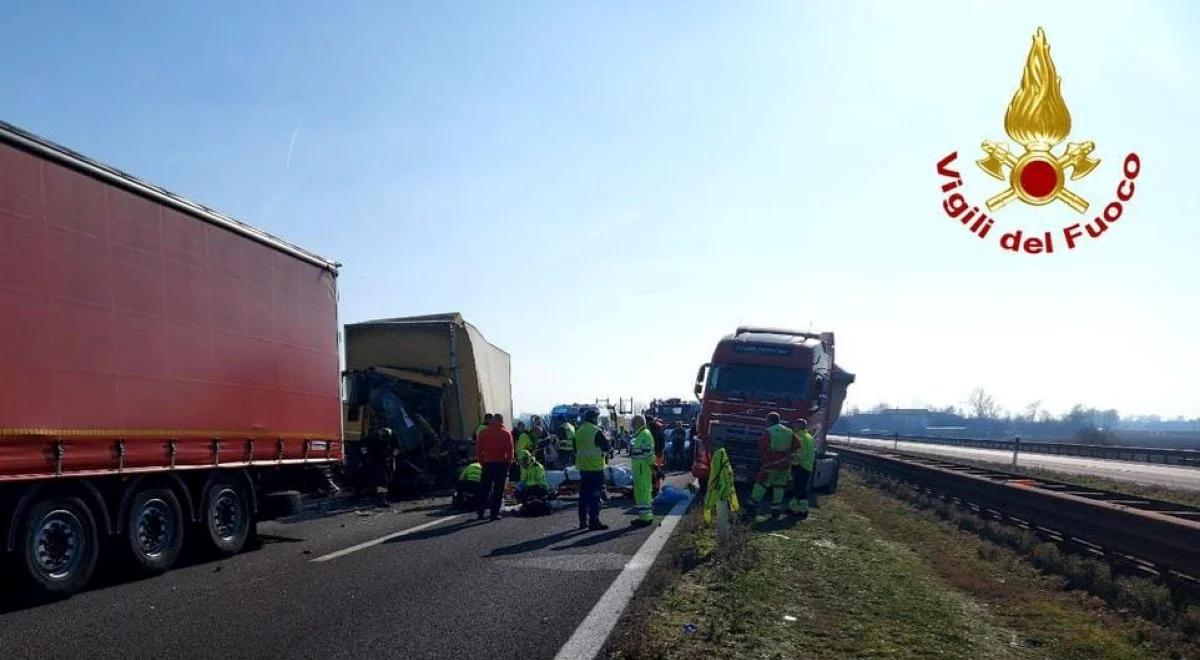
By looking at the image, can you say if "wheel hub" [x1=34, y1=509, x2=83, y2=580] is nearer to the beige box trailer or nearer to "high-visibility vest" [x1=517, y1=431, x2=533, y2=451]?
"high-visibility vest" [x1=517, y1=431, x2=533, y2=451]

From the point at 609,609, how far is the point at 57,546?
183 inches

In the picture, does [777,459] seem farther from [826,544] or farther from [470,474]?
[470,474]

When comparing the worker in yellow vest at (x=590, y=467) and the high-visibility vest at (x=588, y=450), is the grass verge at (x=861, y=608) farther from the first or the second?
the high-visibility vest at (x=588, y=450)

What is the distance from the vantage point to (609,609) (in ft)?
24.9

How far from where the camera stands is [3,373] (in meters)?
7.34

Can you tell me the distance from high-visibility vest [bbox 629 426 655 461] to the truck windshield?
194 inches

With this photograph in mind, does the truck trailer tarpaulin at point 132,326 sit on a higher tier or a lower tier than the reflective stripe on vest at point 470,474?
higher

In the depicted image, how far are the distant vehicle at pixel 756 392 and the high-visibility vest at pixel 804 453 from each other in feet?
8.46

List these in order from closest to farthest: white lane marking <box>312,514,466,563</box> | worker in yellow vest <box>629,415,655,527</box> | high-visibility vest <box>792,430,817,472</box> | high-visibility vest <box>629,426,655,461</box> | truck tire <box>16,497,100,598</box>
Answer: truck tire <box>16,497,100,598</box>, white lane marking <box>312,514,466,563</box>, worker in yellow vest <box>629,415,655,527</box>, high-visibility vest <box>629,426,655,461</box>, high-visibility vest <box>792,430,817,472</box>

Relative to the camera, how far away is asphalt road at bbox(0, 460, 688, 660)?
636 centimetres

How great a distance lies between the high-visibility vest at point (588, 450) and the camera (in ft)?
45.1

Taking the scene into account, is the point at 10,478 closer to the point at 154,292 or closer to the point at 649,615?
the point at 154,292

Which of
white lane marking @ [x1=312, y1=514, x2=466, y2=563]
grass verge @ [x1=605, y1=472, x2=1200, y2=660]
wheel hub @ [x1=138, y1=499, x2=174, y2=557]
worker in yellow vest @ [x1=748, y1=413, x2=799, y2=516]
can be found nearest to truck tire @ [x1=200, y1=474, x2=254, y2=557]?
wheel hub @ [x1=138, y1=499, x2=174, y2=557]

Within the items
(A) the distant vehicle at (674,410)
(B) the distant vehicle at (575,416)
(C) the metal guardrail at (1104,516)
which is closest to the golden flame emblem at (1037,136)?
(C) the metal guardrail at (1104,516)
